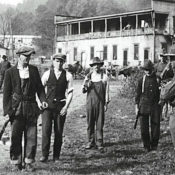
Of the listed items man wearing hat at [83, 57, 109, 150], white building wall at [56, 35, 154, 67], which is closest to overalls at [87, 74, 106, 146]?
man wearing hat at [83, 57, 109, 150]

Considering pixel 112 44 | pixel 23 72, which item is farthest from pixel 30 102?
pixel 112 44

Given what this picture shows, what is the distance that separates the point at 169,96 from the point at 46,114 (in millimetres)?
2288

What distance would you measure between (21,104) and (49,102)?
0.81m

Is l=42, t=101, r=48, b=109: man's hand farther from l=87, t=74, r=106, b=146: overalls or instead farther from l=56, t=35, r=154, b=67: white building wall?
l=56, t=35, r=154, b=67: white building wall

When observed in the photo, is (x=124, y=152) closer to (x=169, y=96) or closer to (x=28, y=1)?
(x=169, y=96)

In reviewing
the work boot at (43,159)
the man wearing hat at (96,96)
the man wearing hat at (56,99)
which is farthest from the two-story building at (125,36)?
the work boot at (43,159)

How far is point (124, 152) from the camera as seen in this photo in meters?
7.72

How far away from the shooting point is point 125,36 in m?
42.5

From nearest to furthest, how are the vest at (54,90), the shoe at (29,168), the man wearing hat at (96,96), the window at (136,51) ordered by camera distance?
the shoe at (29,168) < the vest at (54,90) < the man wearing hat at (96,96) < the window at (136,51)

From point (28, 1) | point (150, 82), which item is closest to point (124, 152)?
point (150, 82)

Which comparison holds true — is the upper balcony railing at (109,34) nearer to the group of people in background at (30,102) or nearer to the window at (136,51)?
the window at (136,51)

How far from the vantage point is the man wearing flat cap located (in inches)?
237

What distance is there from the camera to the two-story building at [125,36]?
40000 millimetres

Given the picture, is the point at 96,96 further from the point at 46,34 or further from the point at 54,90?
the point at 46,34
